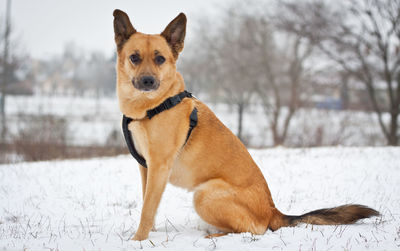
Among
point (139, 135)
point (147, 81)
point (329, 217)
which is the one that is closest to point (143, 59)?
point (147, 81)

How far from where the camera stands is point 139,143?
2.87 m

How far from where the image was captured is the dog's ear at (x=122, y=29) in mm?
3016

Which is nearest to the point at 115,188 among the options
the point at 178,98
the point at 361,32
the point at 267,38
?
the point at 178,98

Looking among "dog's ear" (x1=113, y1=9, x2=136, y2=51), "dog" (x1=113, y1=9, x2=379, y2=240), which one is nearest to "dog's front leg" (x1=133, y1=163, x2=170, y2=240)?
"dog" (x1=113, y1=9, x2=379, y2=240)

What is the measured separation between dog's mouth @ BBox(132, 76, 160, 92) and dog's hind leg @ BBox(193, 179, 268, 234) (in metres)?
1.13

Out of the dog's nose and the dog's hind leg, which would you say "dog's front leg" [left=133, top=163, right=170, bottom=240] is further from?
the dog's nose

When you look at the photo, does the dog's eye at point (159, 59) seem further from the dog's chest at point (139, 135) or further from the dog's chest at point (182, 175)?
the dog's chest at point (182, 175)

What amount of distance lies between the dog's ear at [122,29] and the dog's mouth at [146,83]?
0.53 m

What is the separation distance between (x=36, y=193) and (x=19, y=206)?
61 cm

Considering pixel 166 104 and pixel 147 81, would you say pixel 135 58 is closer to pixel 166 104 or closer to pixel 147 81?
pixel 147 81

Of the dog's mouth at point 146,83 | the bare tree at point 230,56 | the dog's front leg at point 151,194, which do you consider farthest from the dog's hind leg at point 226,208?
the bare tree at point 230,56

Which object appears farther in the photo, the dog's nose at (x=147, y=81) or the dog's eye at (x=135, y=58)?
the dog's eye at (x=135, y=58)

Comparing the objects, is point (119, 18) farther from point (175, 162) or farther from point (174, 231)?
point (174, 231)

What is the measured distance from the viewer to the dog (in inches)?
109
